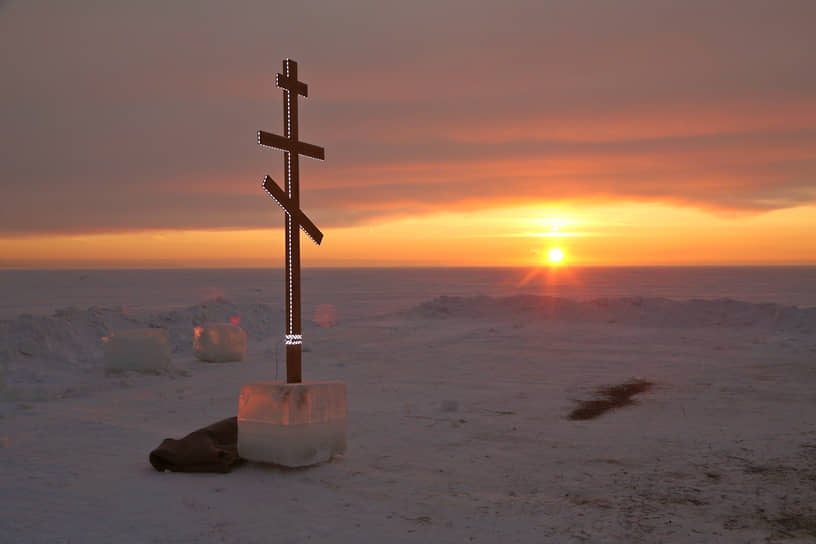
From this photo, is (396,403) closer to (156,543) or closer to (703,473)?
(703,473)

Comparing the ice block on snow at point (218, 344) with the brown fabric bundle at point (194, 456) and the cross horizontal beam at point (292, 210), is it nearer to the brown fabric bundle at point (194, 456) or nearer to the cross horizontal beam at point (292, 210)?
the brown fabric bundle at point (194, 456)

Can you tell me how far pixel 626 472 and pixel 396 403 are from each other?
484cm

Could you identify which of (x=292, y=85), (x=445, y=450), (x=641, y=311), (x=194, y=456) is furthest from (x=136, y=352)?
(x=641, y=311)

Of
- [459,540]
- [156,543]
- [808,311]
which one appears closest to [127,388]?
[156,543]

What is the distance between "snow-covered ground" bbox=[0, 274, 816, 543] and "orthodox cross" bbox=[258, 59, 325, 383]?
4.70 ft

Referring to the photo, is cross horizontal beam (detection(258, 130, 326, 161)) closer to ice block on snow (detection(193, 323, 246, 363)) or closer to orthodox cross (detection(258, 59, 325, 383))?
orthodox cross (detection(258, 59, 325, 383))

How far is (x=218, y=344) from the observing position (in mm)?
16766

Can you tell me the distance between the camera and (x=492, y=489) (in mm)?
6828

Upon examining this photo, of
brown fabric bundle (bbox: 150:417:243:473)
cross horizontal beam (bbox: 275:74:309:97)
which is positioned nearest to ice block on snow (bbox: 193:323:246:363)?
brown fabric bundle (bbox: 150:417:243:473)

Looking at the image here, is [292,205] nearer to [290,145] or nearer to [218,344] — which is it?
[290,145]

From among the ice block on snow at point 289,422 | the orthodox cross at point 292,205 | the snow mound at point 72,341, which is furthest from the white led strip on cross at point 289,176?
the snow mound at point 72,341

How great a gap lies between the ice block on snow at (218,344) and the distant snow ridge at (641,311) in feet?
41.5

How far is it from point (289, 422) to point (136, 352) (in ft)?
28.1

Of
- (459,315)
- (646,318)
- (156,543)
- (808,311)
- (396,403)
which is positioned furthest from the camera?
(459,315)
